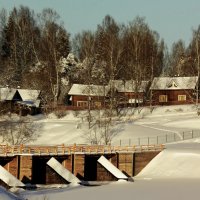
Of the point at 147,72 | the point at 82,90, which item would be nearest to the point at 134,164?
the point at 82,90

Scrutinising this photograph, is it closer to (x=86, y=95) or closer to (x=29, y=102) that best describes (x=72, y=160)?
(x=29, y=102)

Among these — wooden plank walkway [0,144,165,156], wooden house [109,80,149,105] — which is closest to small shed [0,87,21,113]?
wooden house [109,80,149,105]

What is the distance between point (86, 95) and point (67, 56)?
679 inches

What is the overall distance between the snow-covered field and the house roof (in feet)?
27.6

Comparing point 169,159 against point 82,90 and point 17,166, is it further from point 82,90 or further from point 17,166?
point 82,90

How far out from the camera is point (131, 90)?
270 feet

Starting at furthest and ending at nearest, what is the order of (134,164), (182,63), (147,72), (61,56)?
(182,63)
(61,56)
(147,72)
(134,164)

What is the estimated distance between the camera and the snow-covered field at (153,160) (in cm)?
3531

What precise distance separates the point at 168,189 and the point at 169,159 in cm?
807

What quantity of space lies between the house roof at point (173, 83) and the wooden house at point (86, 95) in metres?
9.55

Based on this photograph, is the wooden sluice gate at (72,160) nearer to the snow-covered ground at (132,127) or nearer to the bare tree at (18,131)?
the snow-covered ground at (132,127)

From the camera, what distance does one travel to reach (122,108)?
7388 centimetres

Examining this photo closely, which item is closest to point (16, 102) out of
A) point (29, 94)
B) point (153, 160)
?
point (29, 94)

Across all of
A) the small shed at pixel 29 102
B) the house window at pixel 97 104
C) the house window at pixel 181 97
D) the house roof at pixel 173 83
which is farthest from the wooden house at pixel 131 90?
the small shed at pixel 29 102
